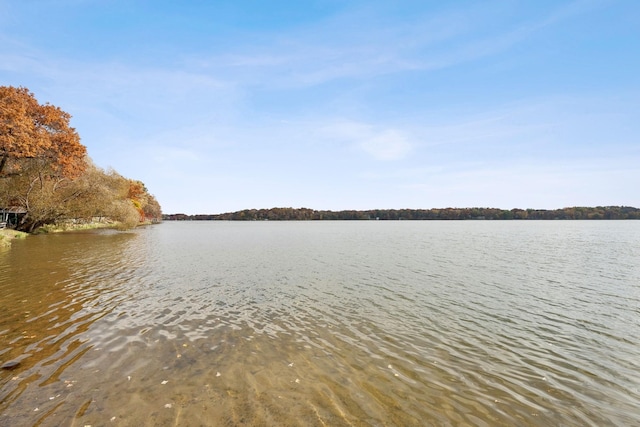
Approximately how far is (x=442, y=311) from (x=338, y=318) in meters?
5.32

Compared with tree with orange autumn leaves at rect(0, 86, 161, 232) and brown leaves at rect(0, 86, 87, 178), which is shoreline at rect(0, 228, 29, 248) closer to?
tree with orange autumn leaves at rect(0, 86, 161, 232)

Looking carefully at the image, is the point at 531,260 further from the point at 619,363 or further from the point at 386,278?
the point at 619,363

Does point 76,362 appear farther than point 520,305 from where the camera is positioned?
No

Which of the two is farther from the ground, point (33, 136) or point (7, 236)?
point (33, 136)

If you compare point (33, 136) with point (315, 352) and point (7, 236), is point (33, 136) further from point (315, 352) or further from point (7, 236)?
point (315, 352)

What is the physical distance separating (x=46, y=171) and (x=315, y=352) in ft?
195

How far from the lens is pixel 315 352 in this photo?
10.5m

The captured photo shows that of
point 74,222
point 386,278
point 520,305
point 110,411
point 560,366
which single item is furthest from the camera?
point 74,222

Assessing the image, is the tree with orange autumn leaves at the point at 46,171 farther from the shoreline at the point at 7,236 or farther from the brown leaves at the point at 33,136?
the shoreline at the point at 7,236

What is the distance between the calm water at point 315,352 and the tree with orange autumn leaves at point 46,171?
23918 mm

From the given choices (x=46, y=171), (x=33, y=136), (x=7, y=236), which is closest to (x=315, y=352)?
(x=33, y=136)

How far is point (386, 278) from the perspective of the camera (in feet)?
77.0

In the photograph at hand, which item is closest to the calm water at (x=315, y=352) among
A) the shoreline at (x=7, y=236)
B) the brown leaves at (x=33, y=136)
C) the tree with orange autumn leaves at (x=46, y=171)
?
the shoreline at (x=7, y=236)

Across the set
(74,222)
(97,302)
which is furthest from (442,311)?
(74,222)
